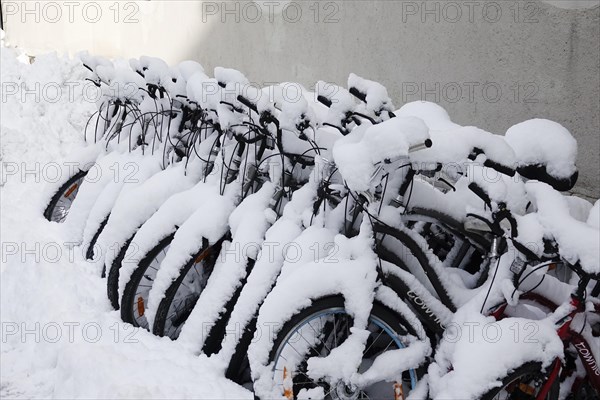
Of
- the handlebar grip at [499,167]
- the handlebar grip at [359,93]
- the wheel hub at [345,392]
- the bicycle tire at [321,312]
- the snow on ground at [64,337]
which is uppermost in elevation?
the handlebar grip at [359,93]

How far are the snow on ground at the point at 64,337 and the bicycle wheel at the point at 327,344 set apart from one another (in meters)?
0.25

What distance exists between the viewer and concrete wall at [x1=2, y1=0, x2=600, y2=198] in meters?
3.96

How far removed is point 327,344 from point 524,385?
0.83m

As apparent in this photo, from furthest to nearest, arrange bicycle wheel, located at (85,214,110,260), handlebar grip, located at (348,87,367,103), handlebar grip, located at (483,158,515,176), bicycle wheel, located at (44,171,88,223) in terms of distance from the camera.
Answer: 1. bicycle wheel, located at (44,171,88,223)
2. bicycle wheel, located at (85,214,110,260)
3. handlebar grip, located at (348,87,367,103)
4. handlebar grip, located at (483,158,515,176)

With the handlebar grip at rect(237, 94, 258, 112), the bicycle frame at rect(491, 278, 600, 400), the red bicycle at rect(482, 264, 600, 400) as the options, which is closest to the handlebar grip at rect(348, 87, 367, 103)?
the handlebar grip at rect(237, 94, 258, 112)

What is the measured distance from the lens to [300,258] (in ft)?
9.63

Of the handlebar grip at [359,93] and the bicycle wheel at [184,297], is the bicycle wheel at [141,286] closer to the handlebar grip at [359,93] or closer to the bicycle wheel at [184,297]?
the bicycle wheel at [184,297]

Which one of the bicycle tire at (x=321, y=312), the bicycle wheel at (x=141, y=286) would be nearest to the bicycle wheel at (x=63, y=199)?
the bicycle wheel at (x=141, y=286)

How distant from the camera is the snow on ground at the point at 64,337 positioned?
2834 mm

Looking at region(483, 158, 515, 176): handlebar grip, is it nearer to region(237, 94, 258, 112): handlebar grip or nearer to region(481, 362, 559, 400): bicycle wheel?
region(481, 362, 559, 400): bicycle wheel

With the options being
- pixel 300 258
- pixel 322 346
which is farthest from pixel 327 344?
pixel 300 258

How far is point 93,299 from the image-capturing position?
3.91 metres

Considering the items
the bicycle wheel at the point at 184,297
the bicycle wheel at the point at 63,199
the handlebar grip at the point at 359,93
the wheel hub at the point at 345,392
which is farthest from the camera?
the bicycle wheel at the point at 63,199

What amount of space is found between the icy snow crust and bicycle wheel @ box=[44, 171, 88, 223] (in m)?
0.99
